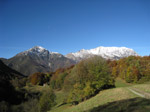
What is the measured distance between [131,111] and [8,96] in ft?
220

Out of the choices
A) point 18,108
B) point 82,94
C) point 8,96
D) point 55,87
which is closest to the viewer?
point 82,94

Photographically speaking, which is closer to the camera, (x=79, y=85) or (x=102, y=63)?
(x=79, y=85)

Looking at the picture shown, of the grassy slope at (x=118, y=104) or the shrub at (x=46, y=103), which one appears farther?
the shrub at (x=46, y=103)

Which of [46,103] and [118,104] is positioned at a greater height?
[118,104]

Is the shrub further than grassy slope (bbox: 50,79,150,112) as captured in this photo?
Yes

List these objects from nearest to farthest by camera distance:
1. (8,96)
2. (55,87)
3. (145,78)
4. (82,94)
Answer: (82,94) < (8,96) < (145,78) < (55,87)

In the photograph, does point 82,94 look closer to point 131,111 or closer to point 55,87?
point 131,111

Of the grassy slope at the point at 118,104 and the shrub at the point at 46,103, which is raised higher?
the grassy slope at the point at 118,104

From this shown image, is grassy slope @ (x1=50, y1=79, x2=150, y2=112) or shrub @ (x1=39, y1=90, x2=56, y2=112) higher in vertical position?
grassy slope @ (x1=50, y1=79, x2=150, y2=112)

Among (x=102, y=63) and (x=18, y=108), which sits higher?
(x=102, y=63)

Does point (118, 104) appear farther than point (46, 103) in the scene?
No

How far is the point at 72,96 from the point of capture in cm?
3919

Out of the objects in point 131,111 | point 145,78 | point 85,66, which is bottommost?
point 145,78

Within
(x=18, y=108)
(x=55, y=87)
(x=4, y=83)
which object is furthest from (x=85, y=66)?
(x=55, y=87)
